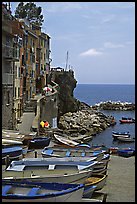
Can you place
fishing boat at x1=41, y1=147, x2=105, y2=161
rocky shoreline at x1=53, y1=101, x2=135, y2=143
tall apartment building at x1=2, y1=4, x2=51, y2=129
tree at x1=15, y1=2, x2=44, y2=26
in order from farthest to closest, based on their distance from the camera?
tree at x1=15, y1=2, x2=44, y2=26, rocky shoreline at x1=53, y1=101, x2=135, y2=143, tall apartment building at x1=2, y1=4, x2=51, y2=129, fishing boat at x1=41, y1=147, x2=105, y2=161

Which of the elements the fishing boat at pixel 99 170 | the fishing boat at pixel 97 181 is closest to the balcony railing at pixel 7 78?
the fishing boat at pixel 99 170

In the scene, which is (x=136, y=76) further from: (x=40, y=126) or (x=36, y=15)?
(x=36, y=15)

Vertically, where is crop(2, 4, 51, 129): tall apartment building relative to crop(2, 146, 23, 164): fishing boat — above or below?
above

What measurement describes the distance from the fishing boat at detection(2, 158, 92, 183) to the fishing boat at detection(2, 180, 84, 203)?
193cm

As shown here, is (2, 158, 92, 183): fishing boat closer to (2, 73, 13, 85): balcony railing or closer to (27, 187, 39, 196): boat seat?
(27, 187, 39, 196): boat seat

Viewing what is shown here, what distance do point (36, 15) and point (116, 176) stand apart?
119ft

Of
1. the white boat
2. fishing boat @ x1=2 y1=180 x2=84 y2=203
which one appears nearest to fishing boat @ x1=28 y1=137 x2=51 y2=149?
the white boat

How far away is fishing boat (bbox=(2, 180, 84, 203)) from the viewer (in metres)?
5.77

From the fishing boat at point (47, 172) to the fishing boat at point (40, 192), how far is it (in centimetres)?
193

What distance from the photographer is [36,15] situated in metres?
45.9

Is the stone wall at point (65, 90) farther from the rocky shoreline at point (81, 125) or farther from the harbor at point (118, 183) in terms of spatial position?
the harbor at point (118, 183)

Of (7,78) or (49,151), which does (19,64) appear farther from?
(49,151)

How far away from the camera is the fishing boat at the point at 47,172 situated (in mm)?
8672

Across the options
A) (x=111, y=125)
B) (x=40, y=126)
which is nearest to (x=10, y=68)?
(x=40, y=126)
